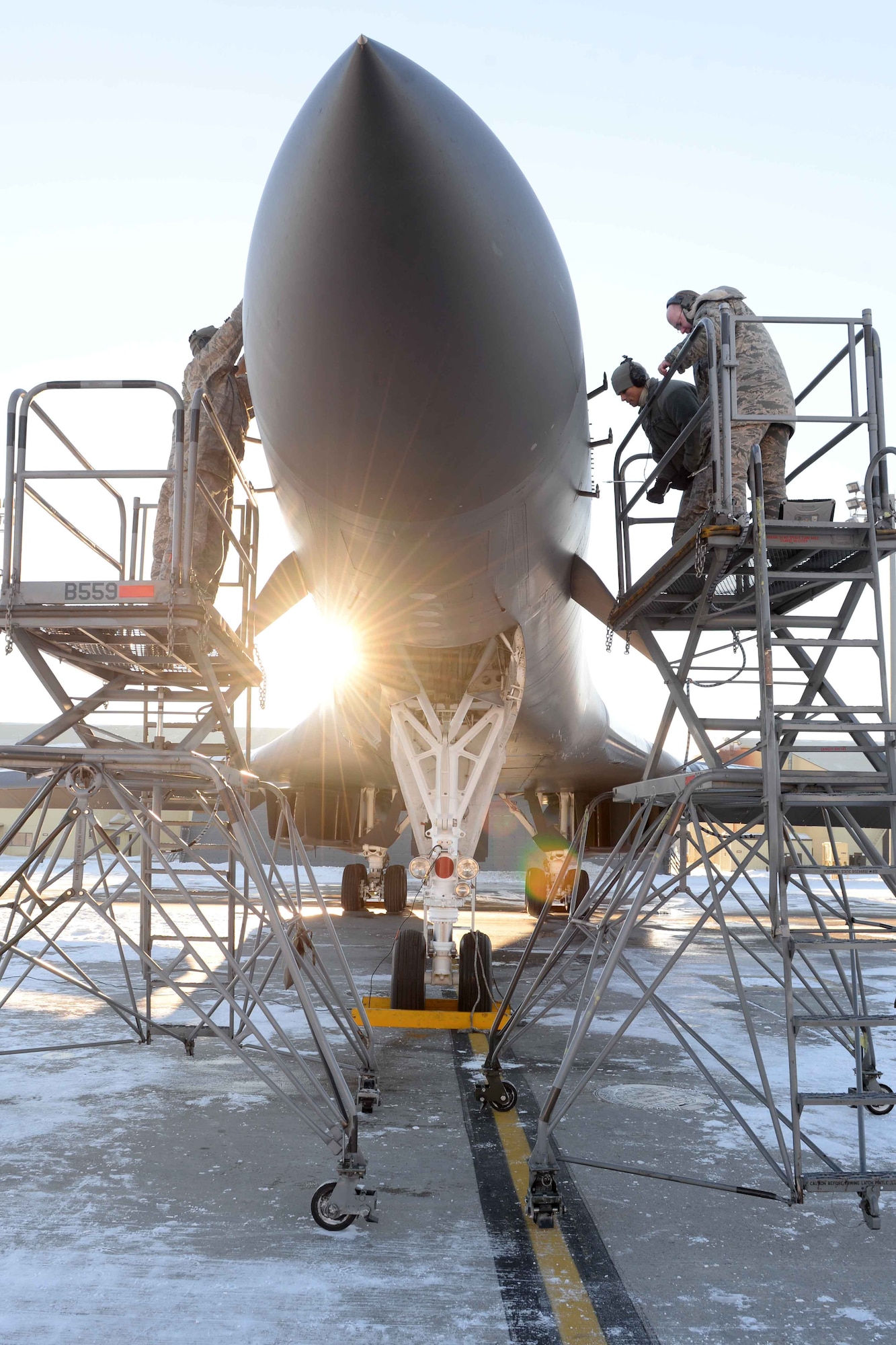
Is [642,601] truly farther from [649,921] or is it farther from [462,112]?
[649,921]

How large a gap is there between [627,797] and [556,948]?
972 millimetres

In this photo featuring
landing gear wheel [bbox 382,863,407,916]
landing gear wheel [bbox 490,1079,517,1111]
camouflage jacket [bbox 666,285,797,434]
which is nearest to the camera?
camouflage jacket [bbox 666,285,797,434]

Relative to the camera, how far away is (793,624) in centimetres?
457

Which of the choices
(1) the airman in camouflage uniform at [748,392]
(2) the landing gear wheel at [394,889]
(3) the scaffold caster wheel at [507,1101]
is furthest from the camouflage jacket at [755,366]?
(2) the landing gear wheel at [394,889]

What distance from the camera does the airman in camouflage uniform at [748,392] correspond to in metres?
5.04

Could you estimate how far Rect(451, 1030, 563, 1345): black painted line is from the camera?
3043mm

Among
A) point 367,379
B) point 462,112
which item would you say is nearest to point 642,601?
point 367,379

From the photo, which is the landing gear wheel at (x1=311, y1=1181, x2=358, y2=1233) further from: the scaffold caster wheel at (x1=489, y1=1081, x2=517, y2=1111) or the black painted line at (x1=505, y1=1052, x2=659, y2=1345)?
the scaffold caster wheel at (x1=489, y1=1081, x2=517, y2=1111)

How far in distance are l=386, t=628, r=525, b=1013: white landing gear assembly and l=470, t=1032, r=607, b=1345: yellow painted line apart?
8.95ft

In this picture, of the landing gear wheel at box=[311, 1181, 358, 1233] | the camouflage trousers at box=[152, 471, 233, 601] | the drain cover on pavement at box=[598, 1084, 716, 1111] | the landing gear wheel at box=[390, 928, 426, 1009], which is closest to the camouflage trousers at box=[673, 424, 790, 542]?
the camouflage trousers at box=[152, 471, 233, 601]

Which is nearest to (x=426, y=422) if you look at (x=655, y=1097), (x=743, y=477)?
(x=743, y=477)

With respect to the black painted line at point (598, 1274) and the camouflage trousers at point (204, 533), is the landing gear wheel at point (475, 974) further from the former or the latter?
the camouflage trousers at point (204, 533)

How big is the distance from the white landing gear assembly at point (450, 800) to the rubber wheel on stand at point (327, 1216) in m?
3.27

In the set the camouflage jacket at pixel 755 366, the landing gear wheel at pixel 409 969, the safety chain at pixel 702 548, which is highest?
the camouflage jacket at pixel 755 366
